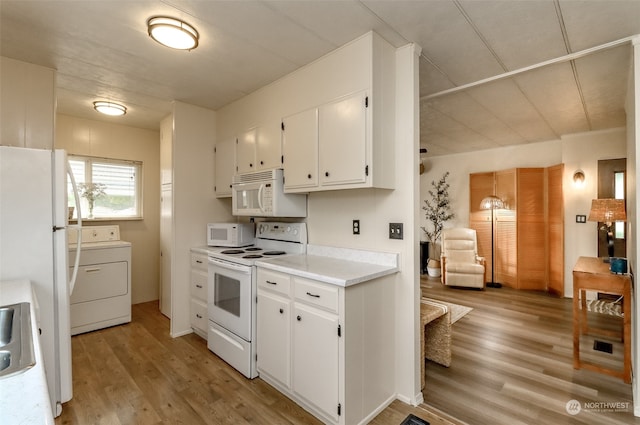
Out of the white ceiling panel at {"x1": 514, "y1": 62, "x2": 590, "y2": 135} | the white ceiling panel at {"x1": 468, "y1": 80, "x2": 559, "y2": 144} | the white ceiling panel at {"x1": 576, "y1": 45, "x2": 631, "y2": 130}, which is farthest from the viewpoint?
the white ceiling panel at {"x1": 468, "y1": 80, "x2": 559, "y2": 144}

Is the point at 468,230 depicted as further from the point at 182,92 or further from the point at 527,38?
the point at 182,92

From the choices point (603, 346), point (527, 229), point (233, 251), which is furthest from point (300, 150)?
point (527, 229)

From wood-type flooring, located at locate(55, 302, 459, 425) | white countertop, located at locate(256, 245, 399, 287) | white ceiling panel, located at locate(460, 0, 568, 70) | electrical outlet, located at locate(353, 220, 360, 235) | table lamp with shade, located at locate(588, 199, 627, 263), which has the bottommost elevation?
wood-type flooring, located at locate(55, 302, 459, 425)

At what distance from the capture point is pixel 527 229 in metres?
5.05

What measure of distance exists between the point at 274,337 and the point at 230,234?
55.5 inches

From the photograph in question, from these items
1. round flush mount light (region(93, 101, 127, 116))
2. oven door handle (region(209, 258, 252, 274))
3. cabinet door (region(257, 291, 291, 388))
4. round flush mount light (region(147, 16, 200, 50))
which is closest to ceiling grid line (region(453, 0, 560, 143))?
round flush mount light (region(147, 16, 200, 50))

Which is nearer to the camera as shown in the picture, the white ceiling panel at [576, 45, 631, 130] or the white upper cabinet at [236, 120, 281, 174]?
the white ceiling panel at [576, 45, 631, 130]

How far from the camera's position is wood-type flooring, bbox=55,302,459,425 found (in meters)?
1.96

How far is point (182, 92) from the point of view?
3.08 m

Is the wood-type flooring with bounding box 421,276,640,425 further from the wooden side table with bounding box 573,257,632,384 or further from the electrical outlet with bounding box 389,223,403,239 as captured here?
the electrical outlet with bounding box 389,223,403,239

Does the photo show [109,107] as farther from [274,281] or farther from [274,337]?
[274,337]

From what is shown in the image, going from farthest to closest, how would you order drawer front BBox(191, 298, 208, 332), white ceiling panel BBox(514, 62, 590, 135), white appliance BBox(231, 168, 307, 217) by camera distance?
1. drawer front BBox(191, 298, 208, 332)
2. white appliance BBox(231, 168, 307, 217)
3. white ceiling panel BBox(514, 62, 590, 135)

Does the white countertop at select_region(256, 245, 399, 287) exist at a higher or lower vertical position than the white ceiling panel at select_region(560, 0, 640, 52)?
lower

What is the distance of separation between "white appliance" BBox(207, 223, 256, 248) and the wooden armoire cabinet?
4274 millimetres
